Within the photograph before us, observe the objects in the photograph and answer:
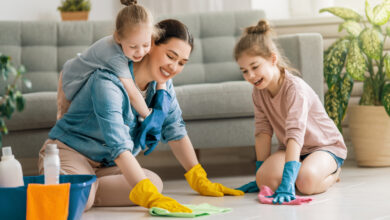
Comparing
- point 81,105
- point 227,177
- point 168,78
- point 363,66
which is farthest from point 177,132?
point 363,66

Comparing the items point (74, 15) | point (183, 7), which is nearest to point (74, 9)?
point (74, 15)

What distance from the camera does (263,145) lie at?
7.48 ft

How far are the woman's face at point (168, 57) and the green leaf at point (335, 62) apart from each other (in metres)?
1.10

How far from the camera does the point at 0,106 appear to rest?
1265mm

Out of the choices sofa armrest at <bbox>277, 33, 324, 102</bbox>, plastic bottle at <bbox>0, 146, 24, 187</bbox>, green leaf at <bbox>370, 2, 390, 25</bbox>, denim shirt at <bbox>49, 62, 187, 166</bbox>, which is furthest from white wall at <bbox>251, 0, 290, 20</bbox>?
plastic bottle at <bbox>0, 146, 24, 187</bbox>

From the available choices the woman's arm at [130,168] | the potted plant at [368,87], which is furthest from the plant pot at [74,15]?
the woman's arm at [130,168]

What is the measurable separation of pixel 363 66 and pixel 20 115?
177cm

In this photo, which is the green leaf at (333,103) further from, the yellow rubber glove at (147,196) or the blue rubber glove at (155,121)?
the yellow rubber glove at (147,196)

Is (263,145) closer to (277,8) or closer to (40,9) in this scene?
(277,8)

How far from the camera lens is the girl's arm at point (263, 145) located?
228 centimetres

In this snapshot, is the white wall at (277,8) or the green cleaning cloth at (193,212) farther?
the white wall at (277,8)

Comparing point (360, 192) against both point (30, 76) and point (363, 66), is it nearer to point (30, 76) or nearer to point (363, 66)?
point (363, 66)

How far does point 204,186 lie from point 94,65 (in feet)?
2.18

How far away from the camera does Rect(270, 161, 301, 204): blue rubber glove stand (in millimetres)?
1876
